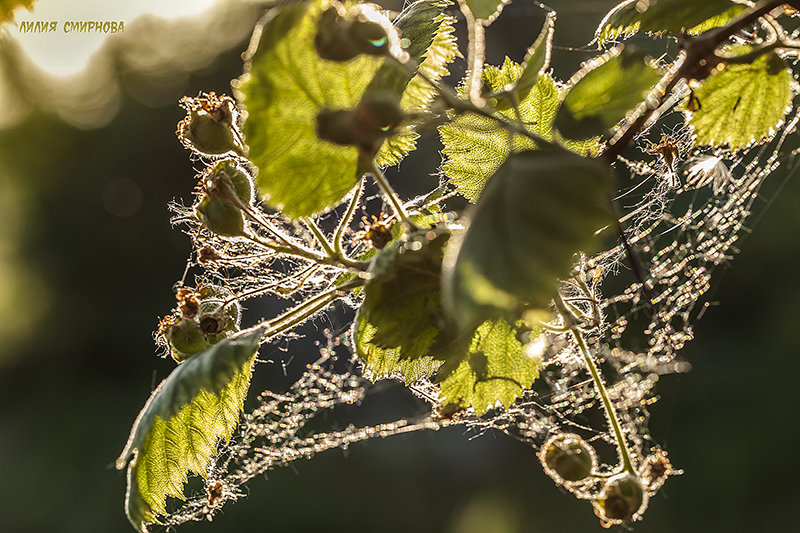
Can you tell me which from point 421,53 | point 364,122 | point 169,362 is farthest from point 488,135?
point 169,362

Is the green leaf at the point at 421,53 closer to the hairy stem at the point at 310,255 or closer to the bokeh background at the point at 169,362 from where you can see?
the hairy stem at the point at 310,255

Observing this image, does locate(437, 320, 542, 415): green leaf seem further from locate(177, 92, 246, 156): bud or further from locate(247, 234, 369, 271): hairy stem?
locate(177, 92, 246, 156): bud

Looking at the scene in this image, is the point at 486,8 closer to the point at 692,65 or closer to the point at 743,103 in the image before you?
the point at 692,65

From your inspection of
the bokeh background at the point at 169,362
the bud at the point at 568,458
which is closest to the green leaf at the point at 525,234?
the bud at the point at 568,458

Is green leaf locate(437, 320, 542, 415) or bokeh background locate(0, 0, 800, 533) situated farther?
bokeh background locate(0, 0, 800, 533)

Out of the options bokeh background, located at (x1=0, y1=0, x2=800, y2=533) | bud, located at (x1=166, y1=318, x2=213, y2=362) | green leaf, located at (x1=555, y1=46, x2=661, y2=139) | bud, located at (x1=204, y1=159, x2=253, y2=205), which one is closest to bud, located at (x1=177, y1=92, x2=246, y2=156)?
bud, located at (x1=204, y1=159, x2=253, y2=205)
